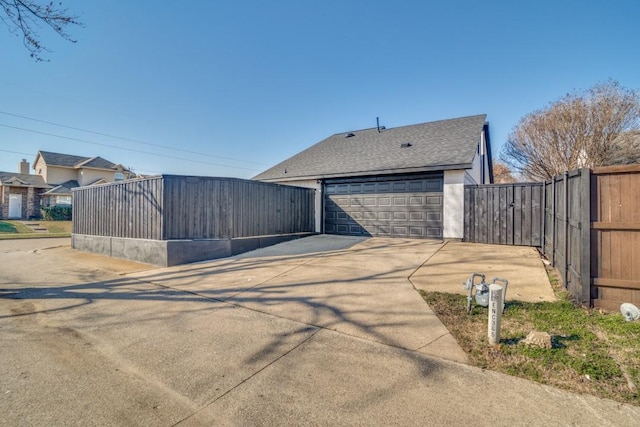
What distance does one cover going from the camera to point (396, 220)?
1115 centimetres

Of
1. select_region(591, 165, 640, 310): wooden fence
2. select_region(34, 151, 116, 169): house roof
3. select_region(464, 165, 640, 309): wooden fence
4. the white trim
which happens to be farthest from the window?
select_region(591, 165, 640, 310): wooden fence

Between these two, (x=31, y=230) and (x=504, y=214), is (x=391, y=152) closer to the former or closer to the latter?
(x=504, y=214)

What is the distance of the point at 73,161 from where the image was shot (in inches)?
1164

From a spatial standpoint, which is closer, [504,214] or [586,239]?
[586,239]

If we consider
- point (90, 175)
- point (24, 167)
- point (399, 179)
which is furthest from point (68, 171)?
point (399, 179)

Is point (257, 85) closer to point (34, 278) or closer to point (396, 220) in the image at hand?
point (396, 220)

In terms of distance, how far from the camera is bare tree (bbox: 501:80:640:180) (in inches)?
570

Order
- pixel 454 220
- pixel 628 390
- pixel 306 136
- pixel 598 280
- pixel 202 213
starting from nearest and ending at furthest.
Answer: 1. pixel 628 390
2. pixel 598 280
3. pixel 202 213
4. pixel 454 220
5. pixel 306 136

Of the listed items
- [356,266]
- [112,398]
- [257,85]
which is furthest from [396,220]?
[257,85]

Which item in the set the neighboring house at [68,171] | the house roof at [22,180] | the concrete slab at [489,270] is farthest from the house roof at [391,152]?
the house roof at [22,180]

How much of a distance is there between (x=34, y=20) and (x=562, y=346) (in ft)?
29.9

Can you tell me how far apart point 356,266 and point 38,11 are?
7519 mm

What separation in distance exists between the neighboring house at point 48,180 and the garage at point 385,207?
87.6 ft

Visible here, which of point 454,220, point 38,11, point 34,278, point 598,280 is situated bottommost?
point 34,278
